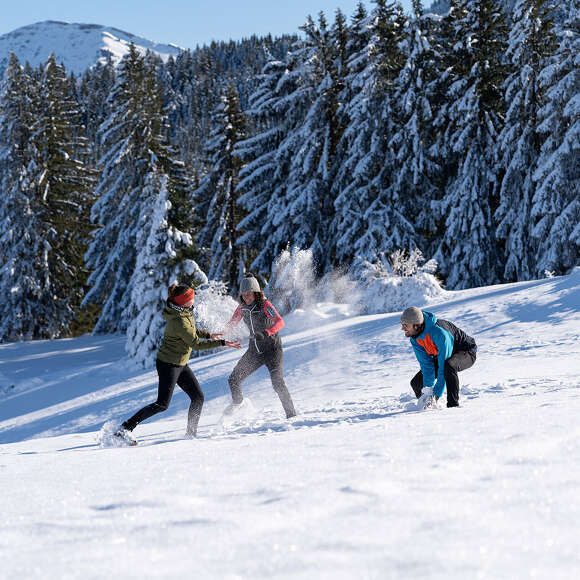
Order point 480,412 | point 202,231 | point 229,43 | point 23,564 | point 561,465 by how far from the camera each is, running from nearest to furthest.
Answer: point 23,564 → point 561,465 → point 480,412 → point 202,231 → point 229,43

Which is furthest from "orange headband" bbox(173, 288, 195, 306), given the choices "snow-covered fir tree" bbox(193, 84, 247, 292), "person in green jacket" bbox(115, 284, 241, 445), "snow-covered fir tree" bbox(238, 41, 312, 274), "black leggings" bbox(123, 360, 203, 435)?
"snow-covered fir tree" bbox(193, 84, 247, 292)

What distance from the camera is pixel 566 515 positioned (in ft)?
7.22

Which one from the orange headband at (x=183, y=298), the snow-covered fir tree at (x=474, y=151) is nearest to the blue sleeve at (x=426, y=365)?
the orange headband at (x=183, y=298)

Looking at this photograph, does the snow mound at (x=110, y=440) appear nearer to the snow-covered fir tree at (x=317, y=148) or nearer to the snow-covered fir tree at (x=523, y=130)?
the snow-covered fir tree at (x=317, y=148)

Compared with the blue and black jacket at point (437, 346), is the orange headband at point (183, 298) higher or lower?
higher

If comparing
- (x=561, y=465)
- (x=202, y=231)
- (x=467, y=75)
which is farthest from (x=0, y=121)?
(x=561, y=465)

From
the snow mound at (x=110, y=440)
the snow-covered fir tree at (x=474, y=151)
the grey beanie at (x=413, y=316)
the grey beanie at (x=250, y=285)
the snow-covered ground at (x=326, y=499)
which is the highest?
the snow-covered fir tree at (x=474, y=151)

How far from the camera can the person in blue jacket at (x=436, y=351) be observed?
18.0 ft

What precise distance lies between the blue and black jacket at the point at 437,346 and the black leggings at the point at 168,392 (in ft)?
8.49

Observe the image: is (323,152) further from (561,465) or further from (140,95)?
(561,465)

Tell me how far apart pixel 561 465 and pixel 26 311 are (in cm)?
2745

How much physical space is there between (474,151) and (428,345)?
17.7 metres

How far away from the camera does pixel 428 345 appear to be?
559 centimetres

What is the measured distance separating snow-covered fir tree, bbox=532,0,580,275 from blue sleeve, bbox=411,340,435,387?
1419 centimetres
